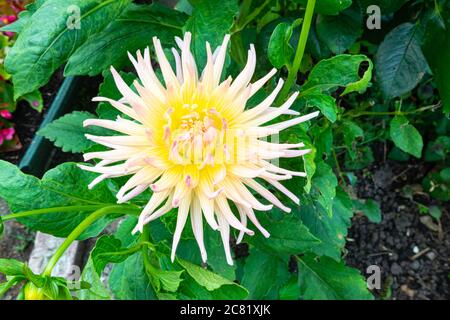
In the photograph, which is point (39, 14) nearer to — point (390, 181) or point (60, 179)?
point (60, 179)

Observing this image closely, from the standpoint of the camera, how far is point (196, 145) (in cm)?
55

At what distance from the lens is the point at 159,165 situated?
0.54m

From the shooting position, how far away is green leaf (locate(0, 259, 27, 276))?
576 mm

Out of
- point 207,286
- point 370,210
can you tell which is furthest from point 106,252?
point 370,210

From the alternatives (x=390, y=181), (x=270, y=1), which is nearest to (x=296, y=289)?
(x=390, y=181)

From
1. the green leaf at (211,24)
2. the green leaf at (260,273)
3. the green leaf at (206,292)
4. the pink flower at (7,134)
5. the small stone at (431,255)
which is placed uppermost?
the green leaf at (211,24)

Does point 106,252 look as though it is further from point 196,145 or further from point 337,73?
point 337,73

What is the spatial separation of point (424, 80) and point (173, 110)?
3.18 feet

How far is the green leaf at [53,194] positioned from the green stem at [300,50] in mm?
287

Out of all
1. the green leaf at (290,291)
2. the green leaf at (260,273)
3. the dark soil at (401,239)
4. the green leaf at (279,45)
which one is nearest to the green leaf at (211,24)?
the green leaf at (279,45)

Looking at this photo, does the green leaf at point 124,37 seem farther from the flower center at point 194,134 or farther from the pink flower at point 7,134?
the pink flower at point 7,134

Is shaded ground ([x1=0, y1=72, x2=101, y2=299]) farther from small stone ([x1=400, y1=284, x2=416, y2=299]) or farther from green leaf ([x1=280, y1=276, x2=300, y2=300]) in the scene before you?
small stone ([x1=400, y1=284, x2=416, y2=299])

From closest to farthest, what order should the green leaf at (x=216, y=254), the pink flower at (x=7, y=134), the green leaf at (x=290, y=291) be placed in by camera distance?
the green leaf at (x=216, y=254), the green leaf at (x=290, y=291), the pink flower at (x=7, y=134)

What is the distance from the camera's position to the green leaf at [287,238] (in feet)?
A: 2.50
